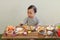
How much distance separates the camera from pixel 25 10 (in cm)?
264

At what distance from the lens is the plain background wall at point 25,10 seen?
8.57 ft

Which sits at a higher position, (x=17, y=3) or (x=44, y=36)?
(x=17, y=3)

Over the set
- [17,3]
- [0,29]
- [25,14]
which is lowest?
[0,29]

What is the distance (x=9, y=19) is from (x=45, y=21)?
0.58 metres

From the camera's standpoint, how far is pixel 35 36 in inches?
70.9

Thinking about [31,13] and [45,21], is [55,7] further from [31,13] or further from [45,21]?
[31,13]

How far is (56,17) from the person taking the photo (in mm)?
2672

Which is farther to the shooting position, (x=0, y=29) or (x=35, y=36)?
(x=0, y=29)

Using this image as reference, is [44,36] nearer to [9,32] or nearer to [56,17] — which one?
[9,32]

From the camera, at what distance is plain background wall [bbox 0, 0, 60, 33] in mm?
2611

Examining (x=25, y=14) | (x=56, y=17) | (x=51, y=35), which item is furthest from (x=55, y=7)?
(x=51, y=35)

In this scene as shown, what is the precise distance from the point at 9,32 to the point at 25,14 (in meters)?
0.86

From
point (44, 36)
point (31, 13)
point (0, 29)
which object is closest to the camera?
point (44, 36)

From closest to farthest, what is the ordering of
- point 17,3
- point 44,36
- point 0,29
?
point 44,36 < point 17,3 < point 0,29
